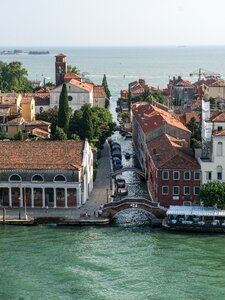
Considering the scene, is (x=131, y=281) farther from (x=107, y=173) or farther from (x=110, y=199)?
(x=107, y=173)

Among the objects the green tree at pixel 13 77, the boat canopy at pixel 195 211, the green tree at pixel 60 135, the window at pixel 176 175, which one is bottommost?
the boat canopy at pixel 195 211

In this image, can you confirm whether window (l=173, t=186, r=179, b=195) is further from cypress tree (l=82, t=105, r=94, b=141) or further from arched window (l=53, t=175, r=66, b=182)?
cypress tree (l=82, t=105, r=94, b=141)

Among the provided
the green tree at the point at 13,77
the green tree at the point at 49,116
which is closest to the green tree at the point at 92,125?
the green tree at the point at 49,116

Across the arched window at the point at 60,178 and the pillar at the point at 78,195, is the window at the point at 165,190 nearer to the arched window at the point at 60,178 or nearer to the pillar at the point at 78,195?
the pillar at the point at 78,195

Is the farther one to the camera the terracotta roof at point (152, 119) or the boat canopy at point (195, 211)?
the terracotta roof at point (152, 119)

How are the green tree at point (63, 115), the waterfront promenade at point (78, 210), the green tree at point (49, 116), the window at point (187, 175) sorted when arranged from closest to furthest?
the waterfront promenade at point (78, 210) < the window at point (187, 175) < the green tree at point (63, 115) < the green tree at point (49, 116)

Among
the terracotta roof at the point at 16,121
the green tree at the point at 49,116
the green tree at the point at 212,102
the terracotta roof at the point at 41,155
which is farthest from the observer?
the green tree at the point at 212,102

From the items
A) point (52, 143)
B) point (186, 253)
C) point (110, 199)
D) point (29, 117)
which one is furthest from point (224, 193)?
point (29, 117)
